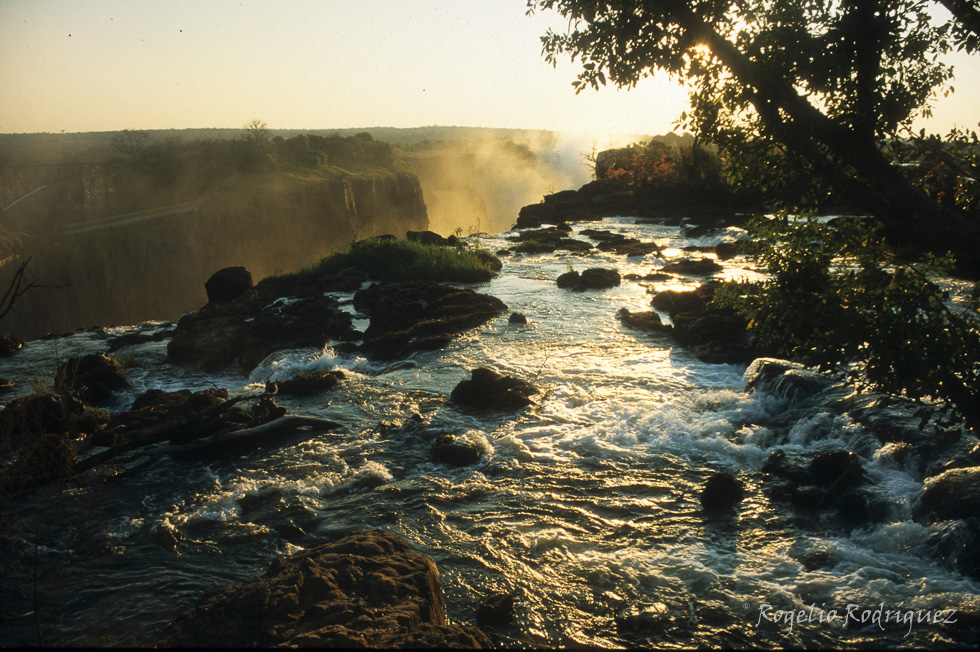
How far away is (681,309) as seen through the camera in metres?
13.2

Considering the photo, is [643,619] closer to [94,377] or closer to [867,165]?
[867,165]

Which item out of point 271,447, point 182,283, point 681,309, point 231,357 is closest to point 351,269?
point 231,357

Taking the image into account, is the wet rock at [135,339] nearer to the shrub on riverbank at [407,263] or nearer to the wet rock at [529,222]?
the shrub on riverbank at [407,263]

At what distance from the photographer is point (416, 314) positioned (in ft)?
44.8

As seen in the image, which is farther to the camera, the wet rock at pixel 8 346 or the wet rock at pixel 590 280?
the wet rock at pixel 590 280

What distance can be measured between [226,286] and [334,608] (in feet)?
44.5

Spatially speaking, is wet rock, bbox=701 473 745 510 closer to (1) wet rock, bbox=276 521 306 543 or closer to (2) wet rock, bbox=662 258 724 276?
(1) wet rock, bbox=276 521 306 543

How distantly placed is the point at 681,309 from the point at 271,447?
874cm

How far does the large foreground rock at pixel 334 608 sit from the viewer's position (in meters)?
3.49

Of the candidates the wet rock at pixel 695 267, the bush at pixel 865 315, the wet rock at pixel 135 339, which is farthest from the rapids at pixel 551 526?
the wet rock at pixel 695 267

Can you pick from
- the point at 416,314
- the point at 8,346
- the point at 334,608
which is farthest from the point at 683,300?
the point at 8,346

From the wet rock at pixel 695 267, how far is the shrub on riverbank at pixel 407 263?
196 inches

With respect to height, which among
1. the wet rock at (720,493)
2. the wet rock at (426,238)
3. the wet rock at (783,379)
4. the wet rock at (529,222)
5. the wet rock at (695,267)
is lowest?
the wet rock at (720,493)

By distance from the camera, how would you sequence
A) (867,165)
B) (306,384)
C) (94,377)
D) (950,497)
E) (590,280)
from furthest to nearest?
(590,280)
(94,377)
(306,384)
(950,497)
(867,165)
